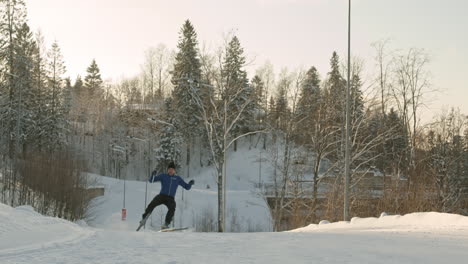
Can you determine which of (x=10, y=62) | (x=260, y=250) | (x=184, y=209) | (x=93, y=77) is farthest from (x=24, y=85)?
(x=260, y=250)

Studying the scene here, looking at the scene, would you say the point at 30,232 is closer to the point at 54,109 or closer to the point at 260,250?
the point at 260,250

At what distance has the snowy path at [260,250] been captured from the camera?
6.07 metres

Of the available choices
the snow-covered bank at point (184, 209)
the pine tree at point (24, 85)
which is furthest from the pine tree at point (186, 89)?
the pine tree at point (24, 85)

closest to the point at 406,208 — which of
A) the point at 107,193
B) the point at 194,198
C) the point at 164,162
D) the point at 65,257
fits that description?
the point at 65,257

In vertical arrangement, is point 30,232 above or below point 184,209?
above

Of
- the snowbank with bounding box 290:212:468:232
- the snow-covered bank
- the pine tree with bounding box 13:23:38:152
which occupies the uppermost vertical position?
the pine tree with bounding box 13:23:38:152

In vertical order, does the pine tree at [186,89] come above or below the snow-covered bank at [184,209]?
above

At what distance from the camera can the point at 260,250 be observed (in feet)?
22.7

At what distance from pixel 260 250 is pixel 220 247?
0.80m

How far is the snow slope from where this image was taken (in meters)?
6.09

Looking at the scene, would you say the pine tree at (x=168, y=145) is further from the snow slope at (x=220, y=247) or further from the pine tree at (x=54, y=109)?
the snow slope at (x=220, y=247)

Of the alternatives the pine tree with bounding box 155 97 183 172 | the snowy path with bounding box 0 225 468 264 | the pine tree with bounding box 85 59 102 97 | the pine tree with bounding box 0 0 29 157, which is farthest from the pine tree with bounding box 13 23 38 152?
the snowy path with bounding box 0 225 468 264

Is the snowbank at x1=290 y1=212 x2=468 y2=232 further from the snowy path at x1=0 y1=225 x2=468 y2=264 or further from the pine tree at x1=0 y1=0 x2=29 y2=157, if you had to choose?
the pine tree at x1=0 y1=0 x2=29 y2=157

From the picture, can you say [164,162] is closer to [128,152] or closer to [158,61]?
[128,152]
